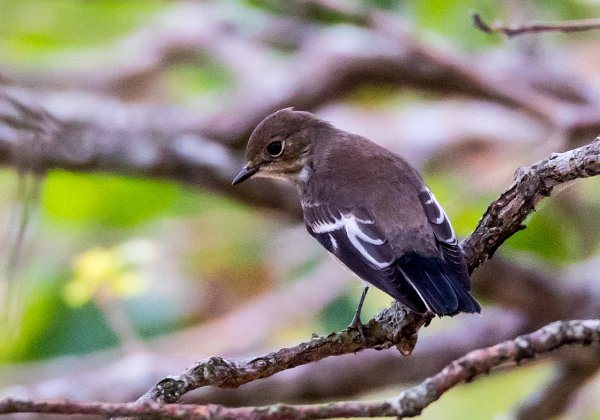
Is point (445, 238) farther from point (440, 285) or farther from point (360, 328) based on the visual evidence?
point (360, 328)

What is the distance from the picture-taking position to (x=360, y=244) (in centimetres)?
294

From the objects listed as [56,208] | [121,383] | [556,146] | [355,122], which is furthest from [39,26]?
[556,146]

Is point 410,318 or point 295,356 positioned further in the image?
point 410,318

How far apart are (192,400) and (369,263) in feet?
5.72

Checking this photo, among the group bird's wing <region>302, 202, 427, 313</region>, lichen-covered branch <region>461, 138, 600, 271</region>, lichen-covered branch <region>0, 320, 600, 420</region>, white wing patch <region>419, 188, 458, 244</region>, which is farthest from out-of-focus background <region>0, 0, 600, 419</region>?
lichen-covered branch <region>0, 320, 600, 420</region>

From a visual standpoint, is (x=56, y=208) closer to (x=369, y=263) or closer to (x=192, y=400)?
(x=192, y=400)

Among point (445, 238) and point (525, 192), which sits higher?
point (445, 238)

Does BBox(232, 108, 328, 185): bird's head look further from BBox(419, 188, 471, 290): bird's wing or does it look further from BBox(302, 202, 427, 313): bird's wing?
BBox(419, 188, 471, 290): bird's wing

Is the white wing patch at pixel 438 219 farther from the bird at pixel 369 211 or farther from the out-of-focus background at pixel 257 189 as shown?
the out-of-focus background at pixel 257 189

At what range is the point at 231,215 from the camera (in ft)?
23.1

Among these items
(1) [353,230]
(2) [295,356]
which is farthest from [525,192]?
(1) [353,230]

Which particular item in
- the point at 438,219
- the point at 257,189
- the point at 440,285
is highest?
the point at 257,189

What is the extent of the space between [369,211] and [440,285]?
1.96ft

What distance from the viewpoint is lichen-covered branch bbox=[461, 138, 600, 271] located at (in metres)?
2.19
